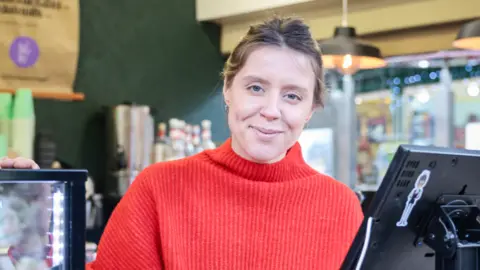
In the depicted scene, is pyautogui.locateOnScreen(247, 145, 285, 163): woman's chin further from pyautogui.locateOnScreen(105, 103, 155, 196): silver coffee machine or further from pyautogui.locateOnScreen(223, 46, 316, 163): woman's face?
pyautogui.locateOnScreen(105, 103, 155, 196): silver coffee machine

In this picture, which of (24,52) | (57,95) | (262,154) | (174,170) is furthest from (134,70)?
(262,154)

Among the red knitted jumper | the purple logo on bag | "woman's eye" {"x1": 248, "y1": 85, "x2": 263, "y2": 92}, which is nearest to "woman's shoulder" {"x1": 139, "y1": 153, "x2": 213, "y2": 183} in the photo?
the red knitted jumper

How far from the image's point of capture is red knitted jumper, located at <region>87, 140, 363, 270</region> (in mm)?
1380

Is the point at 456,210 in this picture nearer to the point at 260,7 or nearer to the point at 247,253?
the point at 247,253

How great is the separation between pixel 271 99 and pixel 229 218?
0.29 metres

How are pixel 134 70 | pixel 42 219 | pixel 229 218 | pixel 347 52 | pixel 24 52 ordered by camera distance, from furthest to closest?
pixel 134 70, pixel 24 52, pixel 347 52, pixel 229 218, pixel 42 219

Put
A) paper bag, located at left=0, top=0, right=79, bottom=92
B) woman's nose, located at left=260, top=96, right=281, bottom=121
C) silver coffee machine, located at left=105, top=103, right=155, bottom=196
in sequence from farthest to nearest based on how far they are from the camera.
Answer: silver coffee machine, located at left=105, top=103, right=155, bottom=196 → paper bag, located at left=0, top=0, right=79, bottom=92 → woman's nose, located at left=260, top=96, right=281, bottom=121

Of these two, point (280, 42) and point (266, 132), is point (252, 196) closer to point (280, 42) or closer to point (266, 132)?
point (266, 132)

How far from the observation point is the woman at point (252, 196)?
1364 millimetres

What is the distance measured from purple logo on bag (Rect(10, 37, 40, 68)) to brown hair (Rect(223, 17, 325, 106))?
2.46 metres

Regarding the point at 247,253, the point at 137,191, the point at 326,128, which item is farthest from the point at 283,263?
the point at 326,128

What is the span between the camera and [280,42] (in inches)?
55.2

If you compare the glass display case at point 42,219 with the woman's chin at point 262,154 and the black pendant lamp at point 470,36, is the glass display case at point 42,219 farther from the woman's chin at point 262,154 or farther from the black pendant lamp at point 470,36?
the black pendant lamp at point 470,36

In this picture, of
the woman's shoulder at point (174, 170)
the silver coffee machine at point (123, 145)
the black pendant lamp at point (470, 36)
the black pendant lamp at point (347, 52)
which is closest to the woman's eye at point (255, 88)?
the woman's shoulder at point (174, 170)
